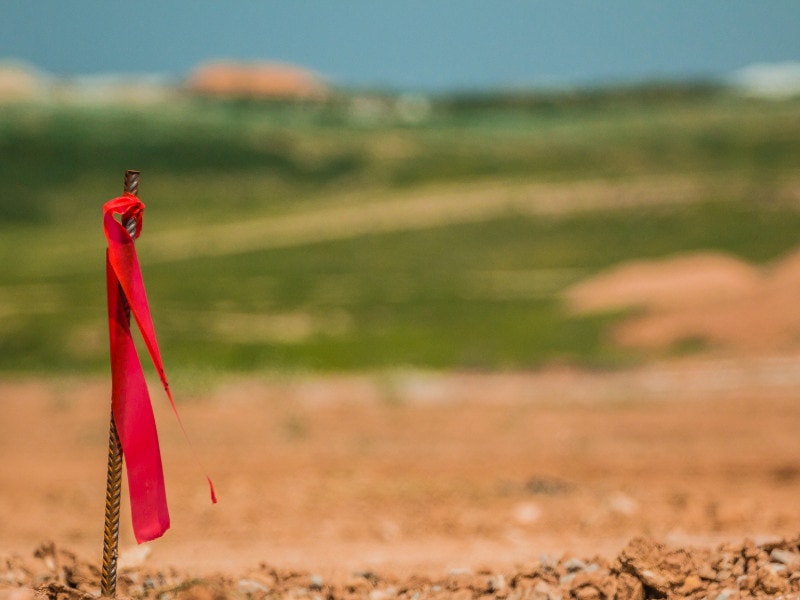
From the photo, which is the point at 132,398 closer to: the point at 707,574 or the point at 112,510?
the point at 112,510

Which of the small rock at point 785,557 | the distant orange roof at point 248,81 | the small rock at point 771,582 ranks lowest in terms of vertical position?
the small rock at point 771,582

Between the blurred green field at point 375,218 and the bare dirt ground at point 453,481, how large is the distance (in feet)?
10.1

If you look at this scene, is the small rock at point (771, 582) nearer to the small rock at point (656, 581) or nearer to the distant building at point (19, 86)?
the small rock at point (656, 581)

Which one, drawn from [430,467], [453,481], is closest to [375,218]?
[430,467]

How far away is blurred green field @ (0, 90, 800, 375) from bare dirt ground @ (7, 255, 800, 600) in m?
3.09

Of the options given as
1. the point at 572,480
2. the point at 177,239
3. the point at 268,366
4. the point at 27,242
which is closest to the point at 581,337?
the point at 268,366

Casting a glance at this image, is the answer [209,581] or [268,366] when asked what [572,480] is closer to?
[209,581]

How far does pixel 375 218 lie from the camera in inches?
2287

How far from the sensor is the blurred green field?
1081 inches

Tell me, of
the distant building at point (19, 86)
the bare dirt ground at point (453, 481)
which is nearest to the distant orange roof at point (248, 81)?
the distant building at point (19, 86)

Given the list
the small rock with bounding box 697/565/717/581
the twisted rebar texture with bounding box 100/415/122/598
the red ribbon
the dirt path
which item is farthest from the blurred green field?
the red ribbon

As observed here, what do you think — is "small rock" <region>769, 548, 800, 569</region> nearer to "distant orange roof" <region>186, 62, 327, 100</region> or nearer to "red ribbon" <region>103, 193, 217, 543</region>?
"red ribbon" <region>103, 193, 217, 543</region>

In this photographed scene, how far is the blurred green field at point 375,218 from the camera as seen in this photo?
90.1 ft

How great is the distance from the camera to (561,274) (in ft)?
139
